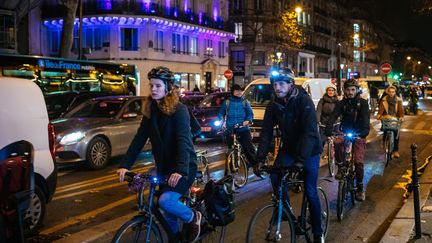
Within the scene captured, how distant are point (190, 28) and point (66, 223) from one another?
4074 centimetres

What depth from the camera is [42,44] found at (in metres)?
42.3

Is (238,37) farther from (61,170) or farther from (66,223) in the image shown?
(66,223)

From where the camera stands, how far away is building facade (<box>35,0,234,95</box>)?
1614 inches

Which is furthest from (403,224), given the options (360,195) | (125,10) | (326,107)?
(125,10)

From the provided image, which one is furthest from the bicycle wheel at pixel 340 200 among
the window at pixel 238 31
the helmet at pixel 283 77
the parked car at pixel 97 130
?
the window at pixel 238 31

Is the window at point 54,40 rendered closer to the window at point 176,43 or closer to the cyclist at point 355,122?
the window at point 176,43

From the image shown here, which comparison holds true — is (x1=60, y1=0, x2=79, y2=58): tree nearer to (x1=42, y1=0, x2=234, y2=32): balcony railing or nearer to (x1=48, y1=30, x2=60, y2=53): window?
(x1=42, y1=0, x2=234, y2=32): balcony railing

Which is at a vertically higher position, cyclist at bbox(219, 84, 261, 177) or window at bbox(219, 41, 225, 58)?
window at bbox(219, 41, 225, 58)

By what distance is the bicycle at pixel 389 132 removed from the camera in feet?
40.0

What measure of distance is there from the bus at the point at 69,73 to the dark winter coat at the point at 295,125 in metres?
14.8

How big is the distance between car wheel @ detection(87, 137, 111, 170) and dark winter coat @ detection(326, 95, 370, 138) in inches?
221

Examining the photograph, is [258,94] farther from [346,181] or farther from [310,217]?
[310,217]

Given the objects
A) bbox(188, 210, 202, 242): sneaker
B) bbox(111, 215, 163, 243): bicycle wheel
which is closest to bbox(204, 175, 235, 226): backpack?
bbox(188, 210, 202, 242): sneaker

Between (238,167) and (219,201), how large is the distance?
5.24 meters
